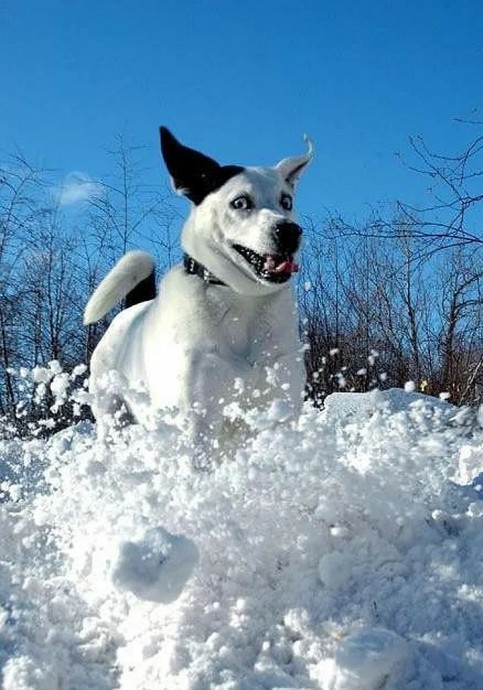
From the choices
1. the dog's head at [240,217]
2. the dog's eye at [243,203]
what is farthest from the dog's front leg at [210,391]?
the dog's eye at [243,203]

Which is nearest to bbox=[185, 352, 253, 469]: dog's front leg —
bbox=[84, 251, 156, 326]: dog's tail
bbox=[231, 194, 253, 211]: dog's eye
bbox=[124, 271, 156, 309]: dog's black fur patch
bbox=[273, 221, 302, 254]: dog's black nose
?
bbox=[273, 221, 302, 254]: dog's black nose

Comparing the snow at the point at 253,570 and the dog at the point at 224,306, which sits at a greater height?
the dog at the point at 224,306

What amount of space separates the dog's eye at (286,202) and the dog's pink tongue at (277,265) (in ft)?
1.36

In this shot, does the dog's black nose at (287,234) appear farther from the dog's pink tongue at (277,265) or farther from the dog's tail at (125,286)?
the dog's tail at (125,286)

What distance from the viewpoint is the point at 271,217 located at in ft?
11.3

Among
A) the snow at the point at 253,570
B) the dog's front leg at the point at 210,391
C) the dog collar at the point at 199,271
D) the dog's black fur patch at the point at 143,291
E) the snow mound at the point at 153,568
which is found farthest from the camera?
the dog's black fur patch at the point at 143,291

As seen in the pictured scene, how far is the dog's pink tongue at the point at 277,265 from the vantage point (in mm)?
3428

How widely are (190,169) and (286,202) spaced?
50 centimetres

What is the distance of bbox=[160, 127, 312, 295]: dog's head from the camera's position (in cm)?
343

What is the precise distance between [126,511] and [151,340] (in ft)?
3.67

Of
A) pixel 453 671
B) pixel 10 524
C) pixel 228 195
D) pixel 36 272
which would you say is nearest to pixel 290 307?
pixel 228 195

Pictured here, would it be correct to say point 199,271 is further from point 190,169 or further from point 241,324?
point 190,169

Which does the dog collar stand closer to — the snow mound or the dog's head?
the dog's head

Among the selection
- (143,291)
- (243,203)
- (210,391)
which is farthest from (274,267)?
(143,291)
